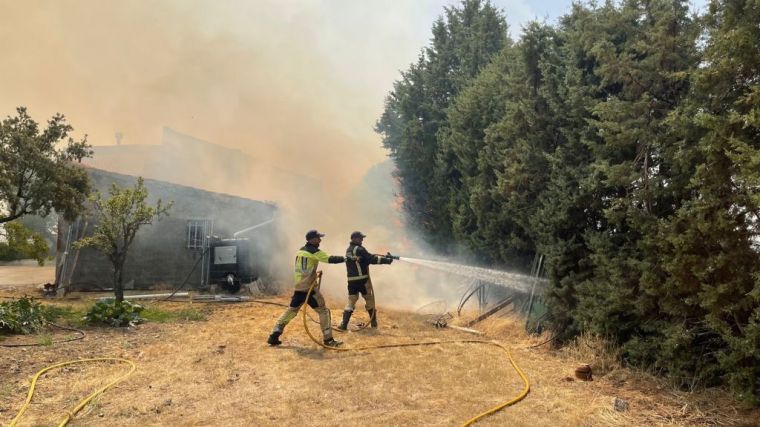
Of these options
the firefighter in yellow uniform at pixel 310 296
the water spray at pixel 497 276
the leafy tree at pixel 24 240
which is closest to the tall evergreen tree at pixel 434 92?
the water spray at pixel 497 276

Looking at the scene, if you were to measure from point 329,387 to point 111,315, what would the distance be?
6156 millimetres

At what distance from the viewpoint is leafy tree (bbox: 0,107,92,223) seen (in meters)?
9.92

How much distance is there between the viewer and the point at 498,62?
10.6 meters

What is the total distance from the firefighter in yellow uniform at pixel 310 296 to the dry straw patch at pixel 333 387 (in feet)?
1.07

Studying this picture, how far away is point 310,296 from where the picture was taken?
806 centimetres

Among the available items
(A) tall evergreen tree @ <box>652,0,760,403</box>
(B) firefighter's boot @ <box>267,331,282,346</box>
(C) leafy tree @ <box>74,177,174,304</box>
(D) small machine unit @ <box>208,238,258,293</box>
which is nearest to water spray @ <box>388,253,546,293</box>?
(B) firefighter's boot @ <box>267,331,282,346</box>

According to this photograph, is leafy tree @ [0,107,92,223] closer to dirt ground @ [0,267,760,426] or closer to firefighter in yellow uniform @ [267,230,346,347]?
dirt ground @ [0,267,760,426]

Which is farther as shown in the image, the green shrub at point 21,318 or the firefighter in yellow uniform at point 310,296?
the green shrub at point 21,318

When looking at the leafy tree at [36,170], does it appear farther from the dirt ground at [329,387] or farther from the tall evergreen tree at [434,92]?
the tall evergreen tree at [434,92]

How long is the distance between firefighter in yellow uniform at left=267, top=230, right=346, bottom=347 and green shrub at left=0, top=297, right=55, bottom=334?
14.8ft

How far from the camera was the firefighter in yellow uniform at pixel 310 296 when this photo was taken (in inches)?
309

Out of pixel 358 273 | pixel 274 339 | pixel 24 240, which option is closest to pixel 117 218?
pixel 24 240

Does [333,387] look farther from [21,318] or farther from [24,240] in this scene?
[24,240]

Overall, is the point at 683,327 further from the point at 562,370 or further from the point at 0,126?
the point at 0,126
